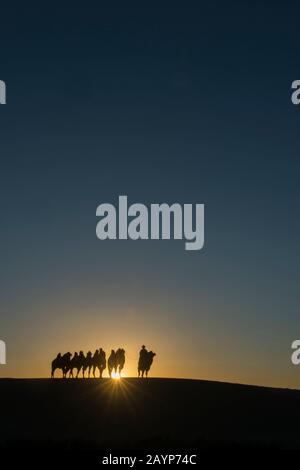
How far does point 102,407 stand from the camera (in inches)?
1558

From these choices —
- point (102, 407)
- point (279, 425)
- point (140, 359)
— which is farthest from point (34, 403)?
point (279, 425)

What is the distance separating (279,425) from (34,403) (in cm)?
1109
